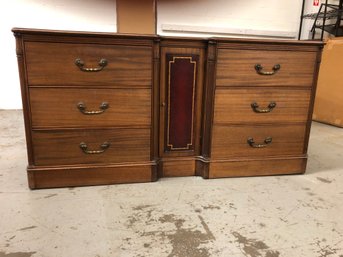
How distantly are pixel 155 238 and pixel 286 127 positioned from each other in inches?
36.3

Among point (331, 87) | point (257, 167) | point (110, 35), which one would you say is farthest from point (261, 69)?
point (331, 87)

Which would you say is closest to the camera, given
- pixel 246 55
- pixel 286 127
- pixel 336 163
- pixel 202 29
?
pixel 246 55

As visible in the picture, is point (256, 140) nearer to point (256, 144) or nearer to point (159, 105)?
point (256, 144)

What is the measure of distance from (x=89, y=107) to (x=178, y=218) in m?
0.62

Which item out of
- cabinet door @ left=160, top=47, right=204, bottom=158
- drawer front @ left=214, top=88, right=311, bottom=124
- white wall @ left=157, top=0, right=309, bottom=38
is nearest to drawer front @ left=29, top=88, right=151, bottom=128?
cabinet door @ left=160, top=47, right=204, bottom=158

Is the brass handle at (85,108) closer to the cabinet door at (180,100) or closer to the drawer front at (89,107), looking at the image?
the drawer front at (89,107)

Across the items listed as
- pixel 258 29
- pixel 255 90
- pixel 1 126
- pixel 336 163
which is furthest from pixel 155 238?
pixel 258 29

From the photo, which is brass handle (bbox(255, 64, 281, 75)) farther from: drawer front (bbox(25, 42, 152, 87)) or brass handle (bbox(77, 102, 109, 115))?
brass handle (bbox(77, 102, 109, 115))

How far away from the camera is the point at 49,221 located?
1018 millimetres

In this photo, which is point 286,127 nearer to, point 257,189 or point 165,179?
point 257,189

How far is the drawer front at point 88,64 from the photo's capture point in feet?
3.78

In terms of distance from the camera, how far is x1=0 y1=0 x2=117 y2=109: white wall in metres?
2.69

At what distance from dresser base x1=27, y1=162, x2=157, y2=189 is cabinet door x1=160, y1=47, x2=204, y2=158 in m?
0.14

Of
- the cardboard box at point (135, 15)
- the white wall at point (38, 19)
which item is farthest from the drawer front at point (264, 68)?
the white wall at point (38, 19)
